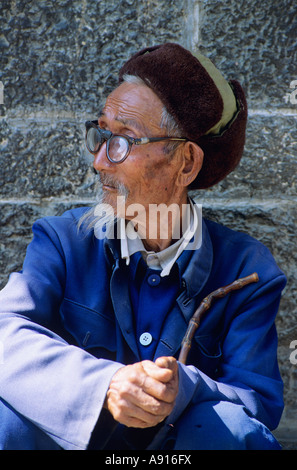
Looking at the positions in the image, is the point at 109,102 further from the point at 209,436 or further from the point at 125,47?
the point at 209,436

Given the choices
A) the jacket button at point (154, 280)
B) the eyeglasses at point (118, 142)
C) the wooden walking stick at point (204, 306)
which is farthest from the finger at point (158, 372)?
the eyeglasses at point (118, 142)

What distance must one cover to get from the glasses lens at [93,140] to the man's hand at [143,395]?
940 millimetres

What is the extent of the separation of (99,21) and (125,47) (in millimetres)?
165

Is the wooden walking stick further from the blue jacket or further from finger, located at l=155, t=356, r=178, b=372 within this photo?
finger, located at l=155, t=356, r=178, b=372

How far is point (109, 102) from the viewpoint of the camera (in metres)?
2.36

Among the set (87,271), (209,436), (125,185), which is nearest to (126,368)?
(209,436)

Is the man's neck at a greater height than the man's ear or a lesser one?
lesser

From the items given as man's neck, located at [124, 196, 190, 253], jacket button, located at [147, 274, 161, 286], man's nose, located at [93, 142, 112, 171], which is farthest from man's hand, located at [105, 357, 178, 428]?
man's nose, located at [93, 142, 112, 171]

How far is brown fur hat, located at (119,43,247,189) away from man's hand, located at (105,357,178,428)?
0.95 meters

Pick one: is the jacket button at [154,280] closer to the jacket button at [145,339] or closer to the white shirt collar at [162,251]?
the white shirt collar at [162,251]

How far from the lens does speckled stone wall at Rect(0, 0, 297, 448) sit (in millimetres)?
2748

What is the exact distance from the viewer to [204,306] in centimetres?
220

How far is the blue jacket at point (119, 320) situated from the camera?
1.87m

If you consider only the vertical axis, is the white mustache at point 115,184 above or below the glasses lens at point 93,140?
below
